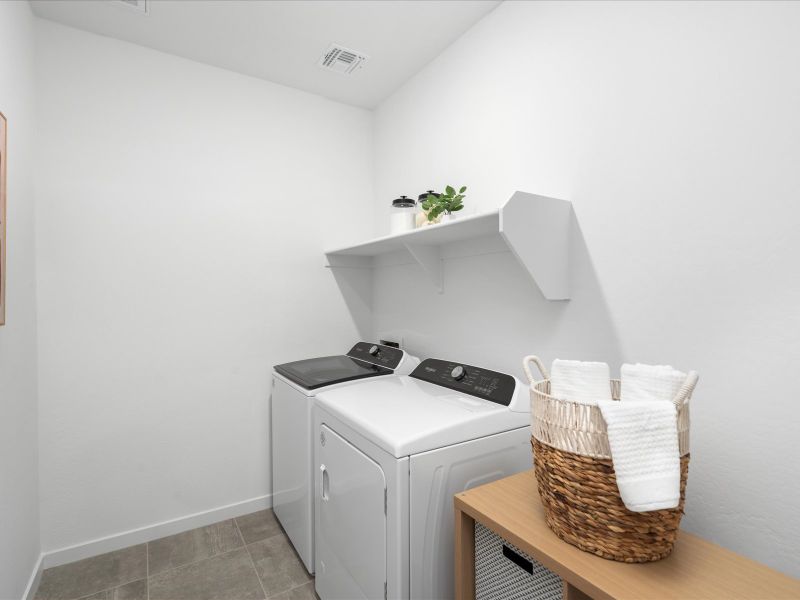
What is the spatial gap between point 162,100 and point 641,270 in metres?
2.50

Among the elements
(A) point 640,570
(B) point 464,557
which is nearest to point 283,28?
(B) point 464,557

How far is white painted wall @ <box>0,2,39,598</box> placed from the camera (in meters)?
1.47

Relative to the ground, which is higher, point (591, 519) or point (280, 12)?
point (280, 12)

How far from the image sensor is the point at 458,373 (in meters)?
1.81

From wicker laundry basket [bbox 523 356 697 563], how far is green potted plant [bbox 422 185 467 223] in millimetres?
1138

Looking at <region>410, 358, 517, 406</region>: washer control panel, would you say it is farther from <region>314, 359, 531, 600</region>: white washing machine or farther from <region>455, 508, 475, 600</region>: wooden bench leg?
<region>455, 508, 475, 600</region>: wooden bench leg

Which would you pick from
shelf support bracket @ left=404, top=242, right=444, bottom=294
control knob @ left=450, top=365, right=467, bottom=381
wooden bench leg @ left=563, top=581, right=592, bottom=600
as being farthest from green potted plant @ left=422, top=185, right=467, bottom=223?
wooden bench leg @ left=563, top=581, right=592, bottom=600

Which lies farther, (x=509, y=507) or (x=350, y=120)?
(x=350, y=120)

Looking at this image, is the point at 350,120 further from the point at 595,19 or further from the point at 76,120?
the point at 595,19

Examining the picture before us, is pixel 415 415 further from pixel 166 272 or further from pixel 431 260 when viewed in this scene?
pixel 166 272

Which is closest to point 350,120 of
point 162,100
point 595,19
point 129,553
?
point 162,100

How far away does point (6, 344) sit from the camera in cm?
149

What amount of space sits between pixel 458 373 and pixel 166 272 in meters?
1.68

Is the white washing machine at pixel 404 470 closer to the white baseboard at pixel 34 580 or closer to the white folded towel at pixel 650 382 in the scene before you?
the white folded towel at pixel 650 382
